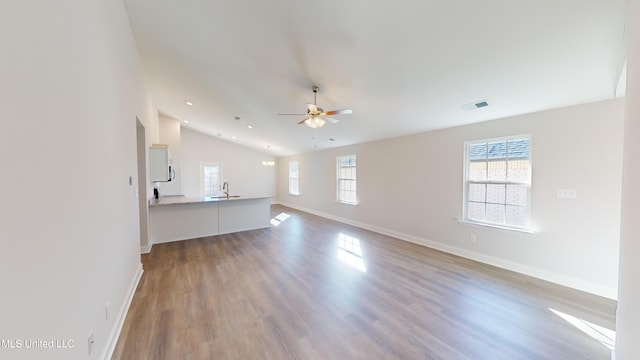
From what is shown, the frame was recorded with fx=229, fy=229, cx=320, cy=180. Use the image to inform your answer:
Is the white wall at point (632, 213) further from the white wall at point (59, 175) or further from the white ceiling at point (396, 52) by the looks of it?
the white wall at point (59, 175)

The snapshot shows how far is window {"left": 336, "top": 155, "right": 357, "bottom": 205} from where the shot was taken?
6.76 metres

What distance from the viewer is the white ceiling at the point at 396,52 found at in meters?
1.97

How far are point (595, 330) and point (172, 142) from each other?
30.5 ft

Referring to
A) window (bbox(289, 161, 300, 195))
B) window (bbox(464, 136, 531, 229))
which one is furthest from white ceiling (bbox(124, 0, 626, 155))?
window (bbox(289, 161, 300, 195))

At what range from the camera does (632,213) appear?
1.27 metres

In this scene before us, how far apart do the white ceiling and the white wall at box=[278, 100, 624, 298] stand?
290 millimetres

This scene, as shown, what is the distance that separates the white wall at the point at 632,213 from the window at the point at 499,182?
223 centimetres

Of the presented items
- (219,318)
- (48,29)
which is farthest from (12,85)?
(219,318)

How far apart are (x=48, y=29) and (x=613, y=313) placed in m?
5.11

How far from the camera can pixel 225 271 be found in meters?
3.46

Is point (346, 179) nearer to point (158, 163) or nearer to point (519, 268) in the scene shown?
point (519, 268)

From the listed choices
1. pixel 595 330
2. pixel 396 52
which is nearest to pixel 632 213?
pixel 595 330

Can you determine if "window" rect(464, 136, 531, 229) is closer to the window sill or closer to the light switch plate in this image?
the window sill

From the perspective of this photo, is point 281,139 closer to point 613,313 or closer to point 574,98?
point 574,98
